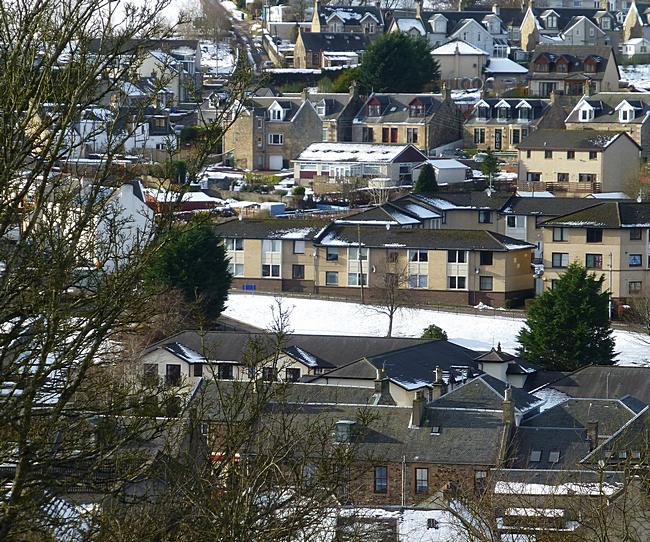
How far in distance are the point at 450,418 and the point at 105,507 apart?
60.8 ft

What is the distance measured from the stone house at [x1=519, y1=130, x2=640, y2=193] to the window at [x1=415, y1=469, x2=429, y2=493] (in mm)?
34769

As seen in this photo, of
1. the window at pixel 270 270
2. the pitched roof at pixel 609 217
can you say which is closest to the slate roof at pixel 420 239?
the pitched roof at pixel 609 217

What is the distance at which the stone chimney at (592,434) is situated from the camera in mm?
27484

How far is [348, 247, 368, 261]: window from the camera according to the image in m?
49.6

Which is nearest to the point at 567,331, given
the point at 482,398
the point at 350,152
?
the point at 482,398

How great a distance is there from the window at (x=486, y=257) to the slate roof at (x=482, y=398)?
1690 centimetres

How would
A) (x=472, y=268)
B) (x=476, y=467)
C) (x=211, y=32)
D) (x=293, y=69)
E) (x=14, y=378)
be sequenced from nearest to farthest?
(x=14, y=378) < (x=476, y=467) < (x=472, y=268) < (x=293, y=69) < (x=211, y=32)

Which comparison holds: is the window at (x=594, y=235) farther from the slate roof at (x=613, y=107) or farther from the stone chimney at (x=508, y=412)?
the stone chimney at (x=508, y=412)

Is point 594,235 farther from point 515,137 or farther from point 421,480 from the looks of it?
point 421,480

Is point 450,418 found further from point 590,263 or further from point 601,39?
point 601,39

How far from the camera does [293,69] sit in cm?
7988

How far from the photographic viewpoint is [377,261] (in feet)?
162

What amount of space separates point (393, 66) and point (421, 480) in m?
45.4

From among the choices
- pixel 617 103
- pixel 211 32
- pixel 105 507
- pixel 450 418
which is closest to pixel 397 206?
pixel 617 103
